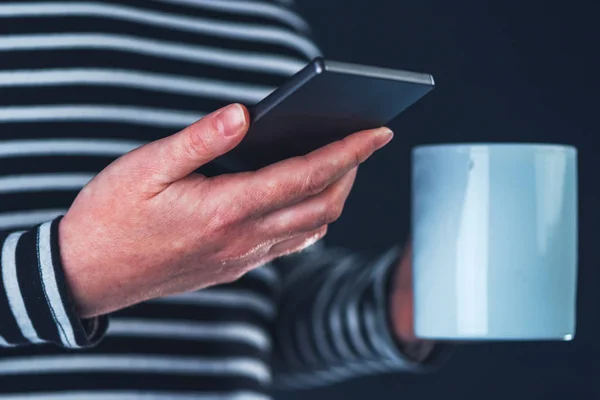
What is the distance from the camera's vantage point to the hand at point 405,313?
102cm

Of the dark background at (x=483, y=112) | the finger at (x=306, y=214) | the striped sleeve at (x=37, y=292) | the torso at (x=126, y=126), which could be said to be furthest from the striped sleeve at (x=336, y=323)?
the striped sleeve at (x=37, y=292)

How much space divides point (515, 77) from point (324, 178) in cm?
84

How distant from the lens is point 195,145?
0.62 meters

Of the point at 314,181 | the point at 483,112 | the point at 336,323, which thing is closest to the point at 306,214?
the point at 314,181

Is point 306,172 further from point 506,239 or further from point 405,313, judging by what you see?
point 405,313

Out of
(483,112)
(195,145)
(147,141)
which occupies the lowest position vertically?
(195,145)

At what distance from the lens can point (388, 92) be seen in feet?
1.96

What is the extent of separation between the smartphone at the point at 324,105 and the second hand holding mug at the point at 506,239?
13 centimetres

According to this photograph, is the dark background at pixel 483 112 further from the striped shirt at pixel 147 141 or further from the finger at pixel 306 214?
the finger at pixel 306 214

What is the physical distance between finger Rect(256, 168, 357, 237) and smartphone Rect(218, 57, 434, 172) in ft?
0.15

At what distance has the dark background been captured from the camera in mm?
1340

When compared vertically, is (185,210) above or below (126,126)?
below

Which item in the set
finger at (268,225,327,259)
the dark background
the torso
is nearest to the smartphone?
finger at (268,225,327,259)

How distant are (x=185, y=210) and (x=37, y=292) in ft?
0.51
